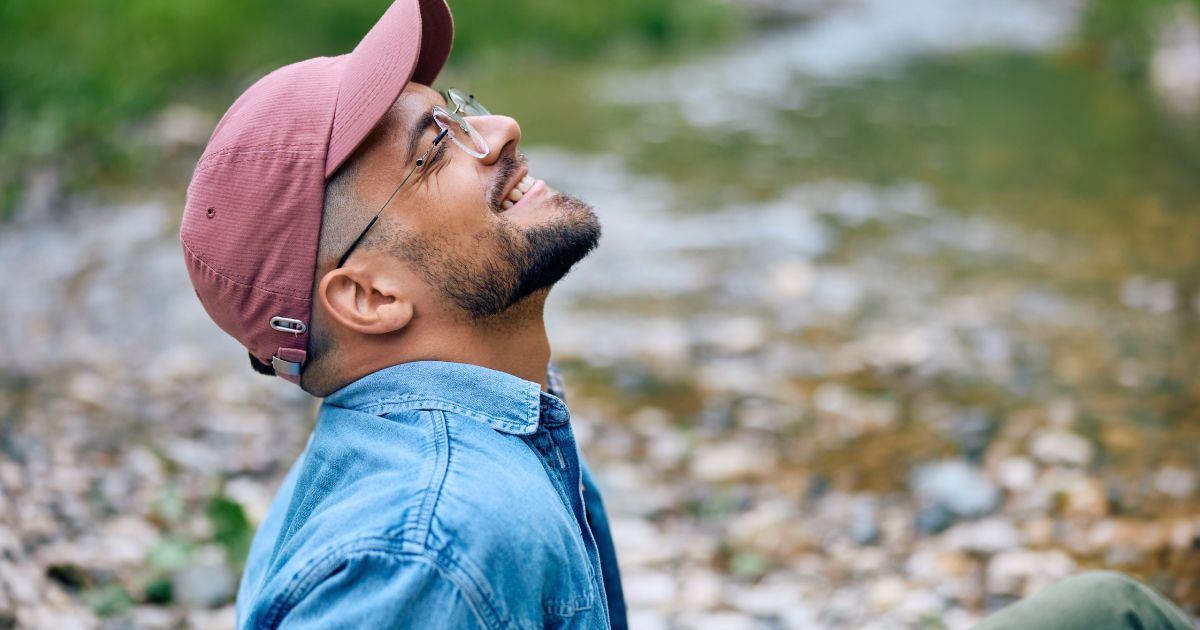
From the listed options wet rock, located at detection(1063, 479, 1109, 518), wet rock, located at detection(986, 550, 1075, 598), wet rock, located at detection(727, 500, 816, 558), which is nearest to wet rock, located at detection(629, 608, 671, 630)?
wet rock, located at detection(727, 500, 816, 558)

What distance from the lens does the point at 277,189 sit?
5.26 ft

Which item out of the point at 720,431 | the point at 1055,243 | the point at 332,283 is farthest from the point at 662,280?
the point at 332,283

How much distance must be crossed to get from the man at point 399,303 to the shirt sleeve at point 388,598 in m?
0.04

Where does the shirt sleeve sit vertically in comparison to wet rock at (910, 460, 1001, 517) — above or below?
below

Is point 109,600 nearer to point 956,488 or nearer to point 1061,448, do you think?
point 956,488

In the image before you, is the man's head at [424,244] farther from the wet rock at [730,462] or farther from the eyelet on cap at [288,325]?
the wet rock at [730,462]

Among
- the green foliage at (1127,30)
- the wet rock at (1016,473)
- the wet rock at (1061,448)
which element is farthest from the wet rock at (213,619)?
the green foliage at (1127,30)

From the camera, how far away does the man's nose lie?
178 centimetres

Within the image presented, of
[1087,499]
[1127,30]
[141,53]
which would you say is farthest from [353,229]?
[1127,30]

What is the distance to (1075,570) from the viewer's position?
3.06 meters

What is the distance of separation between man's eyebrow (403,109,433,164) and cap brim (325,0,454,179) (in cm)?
7

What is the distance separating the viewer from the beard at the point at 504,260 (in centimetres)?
166

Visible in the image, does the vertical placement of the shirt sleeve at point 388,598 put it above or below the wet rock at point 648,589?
above

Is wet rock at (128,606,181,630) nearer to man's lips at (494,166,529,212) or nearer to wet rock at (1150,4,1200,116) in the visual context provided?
man's lips at (494,166,529,212)
